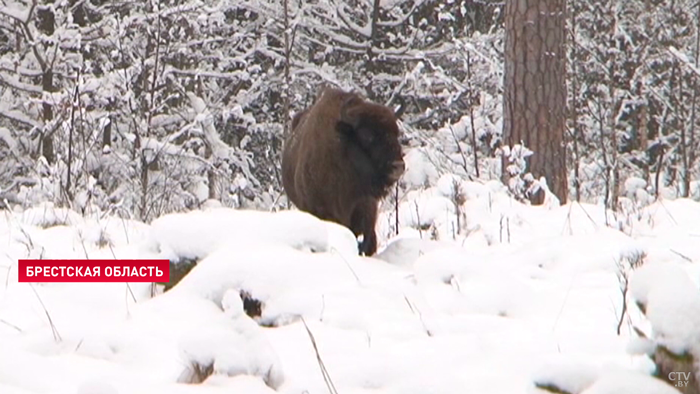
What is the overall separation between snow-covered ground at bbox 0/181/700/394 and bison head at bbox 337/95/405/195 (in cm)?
86

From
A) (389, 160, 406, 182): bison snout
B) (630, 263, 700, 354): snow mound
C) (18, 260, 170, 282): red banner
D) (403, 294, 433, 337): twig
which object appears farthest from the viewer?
(389, 160, 406, 182): bison snout

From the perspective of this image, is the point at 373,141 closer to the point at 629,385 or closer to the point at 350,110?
the point at 350,110

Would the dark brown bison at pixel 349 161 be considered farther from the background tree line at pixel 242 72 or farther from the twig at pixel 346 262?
the background tree line at pixel 242 72

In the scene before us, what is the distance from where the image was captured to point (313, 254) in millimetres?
4250

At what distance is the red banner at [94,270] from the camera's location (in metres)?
4.33

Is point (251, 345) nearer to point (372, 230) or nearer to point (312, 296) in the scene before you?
point (312, 296)

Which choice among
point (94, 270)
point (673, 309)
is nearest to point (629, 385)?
point (673, 309)

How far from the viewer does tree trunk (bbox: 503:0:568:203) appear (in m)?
10.1

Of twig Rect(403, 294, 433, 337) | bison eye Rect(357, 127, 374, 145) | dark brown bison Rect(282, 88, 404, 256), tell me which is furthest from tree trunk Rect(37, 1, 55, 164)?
twig Rect(403, 294, 433, 337)

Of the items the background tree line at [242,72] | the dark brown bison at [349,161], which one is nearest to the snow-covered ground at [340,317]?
the dark brown bison at [349,161]

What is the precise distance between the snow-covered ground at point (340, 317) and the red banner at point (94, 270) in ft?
0.22

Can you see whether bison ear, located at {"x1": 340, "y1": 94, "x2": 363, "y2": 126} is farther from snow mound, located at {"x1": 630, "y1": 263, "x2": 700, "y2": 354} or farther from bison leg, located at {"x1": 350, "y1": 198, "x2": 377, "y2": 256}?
snow mound, located at {"x1": 630, "y1": 263, "x2": 700, "y2": 354}

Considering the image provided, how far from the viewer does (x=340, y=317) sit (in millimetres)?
3678

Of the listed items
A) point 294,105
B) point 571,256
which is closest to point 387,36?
point 294,105
